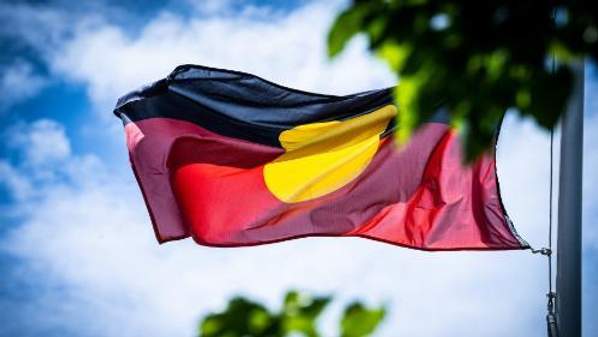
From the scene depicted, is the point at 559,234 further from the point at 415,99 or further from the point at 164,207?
the point at 415,99

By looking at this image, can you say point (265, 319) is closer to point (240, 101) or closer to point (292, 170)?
point (292, 170)

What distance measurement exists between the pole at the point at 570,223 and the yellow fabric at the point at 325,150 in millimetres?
3402

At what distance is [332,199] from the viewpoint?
12.6m

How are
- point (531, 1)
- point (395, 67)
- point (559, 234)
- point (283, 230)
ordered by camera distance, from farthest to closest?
point (283, 230) → point (559, 234) → point (395, 67) → point (531, 1)

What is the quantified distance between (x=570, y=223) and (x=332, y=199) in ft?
13.1

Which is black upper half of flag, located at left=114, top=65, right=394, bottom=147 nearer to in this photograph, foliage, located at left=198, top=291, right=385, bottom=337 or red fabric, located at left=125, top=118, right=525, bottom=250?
red fabric, located at left=125, top=118, right=525, bottom=250

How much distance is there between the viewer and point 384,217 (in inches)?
487

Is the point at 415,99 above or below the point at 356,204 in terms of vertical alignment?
below

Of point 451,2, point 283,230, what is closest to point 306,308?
point 451,2

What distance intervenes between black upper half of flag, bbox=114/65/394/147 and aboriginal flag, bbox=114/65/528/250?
1 cm

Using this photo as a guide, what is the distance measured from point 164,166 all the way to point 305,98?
2328 millimetres

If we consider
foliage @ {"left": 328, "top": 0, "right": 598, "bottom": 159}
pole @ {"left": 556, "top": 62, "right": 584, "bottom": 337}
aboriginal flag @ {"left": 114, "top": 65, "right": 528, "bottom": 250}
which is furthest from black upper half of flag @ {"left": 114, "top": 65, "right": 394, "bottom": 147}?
foliage @ {"left": 328, "top": 0, "right": 598, "bottom": 159}

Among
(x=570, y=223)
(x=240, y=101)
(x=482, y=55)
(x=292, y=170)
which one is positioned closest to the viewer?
(x=482, y=55)

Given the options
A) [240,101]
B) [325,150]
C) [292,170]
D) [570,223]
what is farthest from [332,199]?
[570,223]
